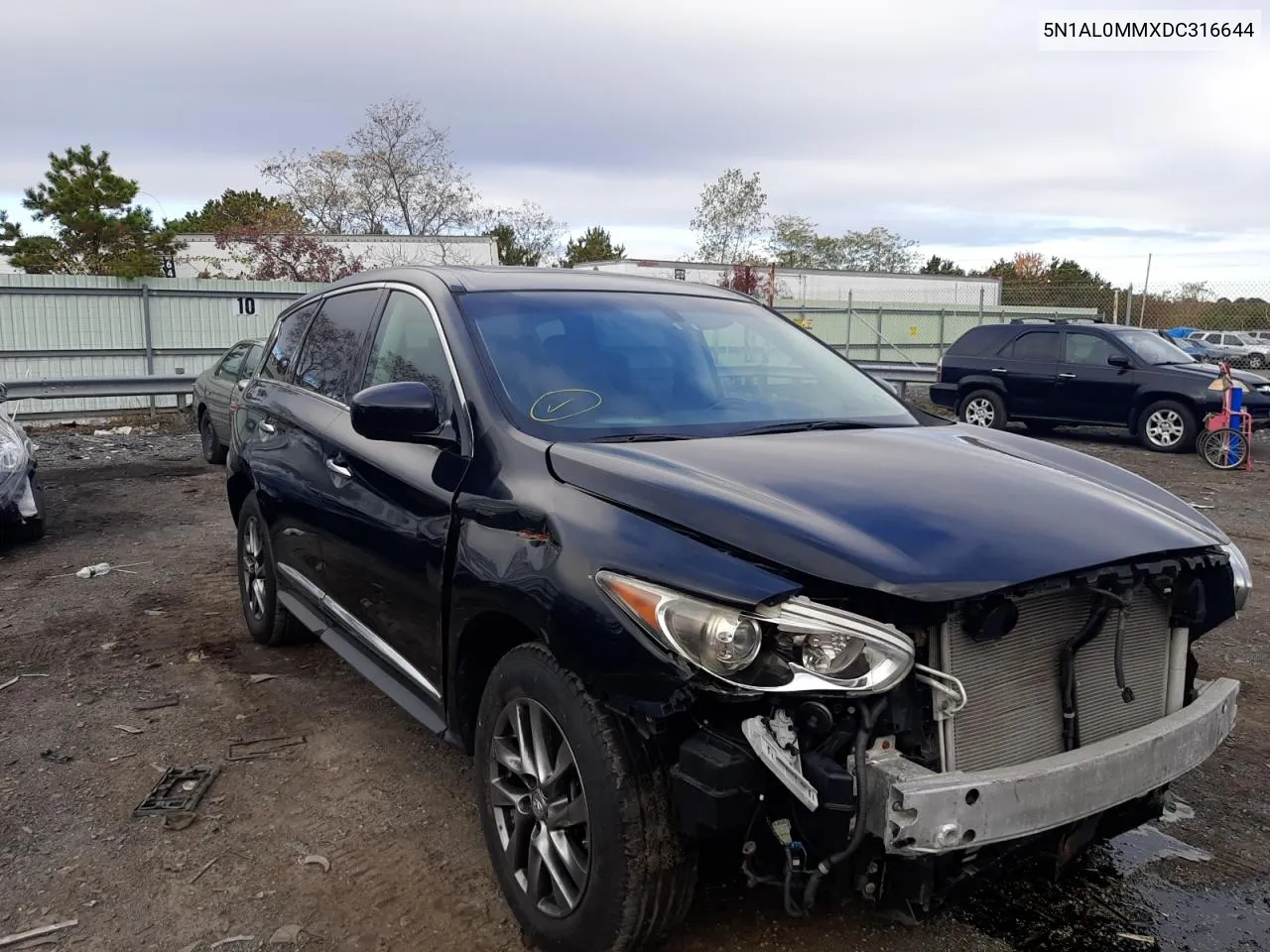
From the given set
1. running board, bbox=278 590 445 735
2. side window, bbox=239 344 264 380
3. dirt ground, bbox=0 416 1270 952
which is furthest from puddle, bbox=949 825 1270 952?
side window, bbox=239 344 264 380

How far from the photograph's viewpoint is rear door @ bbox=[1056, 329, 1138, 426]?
43.9 ft

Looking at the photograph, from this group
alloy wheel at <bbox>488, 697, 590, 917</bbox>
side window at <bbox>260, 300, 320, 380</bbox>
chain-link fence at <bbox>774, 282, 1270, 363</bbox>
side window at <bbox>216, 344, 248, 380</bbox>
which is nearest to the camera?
alloy wheel at <bbox>488, 697, 590, 917</bbox>

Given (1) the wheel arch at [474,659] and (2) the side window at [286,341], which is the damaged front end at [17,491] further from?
(1) the wheel arch at [474,659]

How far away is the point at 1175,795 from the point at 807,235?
49.9m

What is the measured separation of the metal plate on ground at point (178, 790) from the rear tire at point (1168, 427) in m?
12.6

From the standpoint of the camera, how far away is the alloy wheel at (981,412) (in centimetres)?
1469

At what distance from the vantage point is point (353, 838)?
3311mm

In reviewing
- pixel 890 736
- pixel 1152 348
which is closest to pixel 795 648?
pixel 890 736

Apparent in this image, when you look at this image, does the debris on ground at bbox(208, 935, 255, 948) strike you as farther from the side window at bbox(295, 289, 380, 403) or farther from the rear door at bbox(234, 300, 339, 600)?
the side window at bbox(295, 289, 380, 403)

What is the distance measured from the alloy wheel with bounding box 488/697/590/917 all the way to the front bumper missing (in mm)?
734

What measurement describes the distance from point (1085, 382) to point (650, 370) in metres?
11.9

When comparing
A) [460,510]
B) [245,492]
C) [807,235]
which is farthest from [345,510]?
[807,235]

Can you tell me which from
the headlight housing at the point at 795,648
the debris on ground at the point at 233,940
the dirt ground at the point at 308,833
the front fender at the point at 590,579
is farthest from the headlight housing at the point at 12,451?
the headlight housing at the point at 795,648

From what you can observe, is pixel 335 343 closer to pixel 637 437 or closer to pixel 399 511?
pixel 399 511
